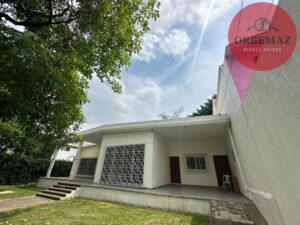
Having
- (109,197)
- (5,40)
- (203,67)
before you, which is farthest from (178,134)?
(5,40)

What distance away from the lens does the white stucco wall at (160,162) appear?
763cm

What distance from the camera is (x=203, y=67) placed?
7105 millimetres

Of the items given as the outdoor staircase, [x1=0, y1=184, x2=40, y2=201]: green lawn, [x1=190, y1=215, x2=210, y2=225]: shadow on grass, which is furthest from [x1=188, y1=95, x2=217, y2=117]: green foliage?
[x1=0, y1=184, x2=40, y2=201]: green lawn

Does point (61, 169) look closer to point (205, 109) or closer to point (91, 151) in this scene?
point (91, 151)

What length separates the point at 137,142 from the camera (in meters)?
8.23

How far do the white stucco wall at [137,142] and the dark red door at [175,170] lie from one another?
10.4 feet

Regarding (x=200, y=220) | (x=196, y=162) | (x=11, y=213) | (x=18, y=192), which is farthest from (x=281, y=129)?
(x=18, y=192)

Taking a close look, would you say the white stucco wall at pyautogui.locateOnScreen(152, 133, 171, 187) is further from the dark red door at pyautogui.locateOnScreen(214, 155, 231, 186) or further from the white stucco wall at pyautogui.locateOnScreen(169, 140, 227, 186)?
the dark red door at pyautogui.locateOnScreen(214, 155, 231, 186)

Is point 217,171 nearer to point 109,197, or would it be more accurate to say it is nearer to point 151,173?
point 151,173

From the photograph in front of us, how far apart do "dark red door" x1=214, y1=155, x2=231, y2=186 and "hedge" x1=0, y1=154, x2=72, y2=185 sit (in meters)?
12.8

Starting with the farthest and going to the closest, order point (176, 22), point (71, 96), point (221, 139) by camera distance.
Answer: point (221, 139)
point (176, 22)
point (71, 96)

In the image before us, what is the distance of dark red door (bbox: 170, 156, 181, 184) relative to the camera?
9.73 meters

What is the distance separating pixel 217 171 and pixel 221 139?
1.89 m

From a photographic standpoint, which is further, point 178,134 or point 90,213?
point 178,134
